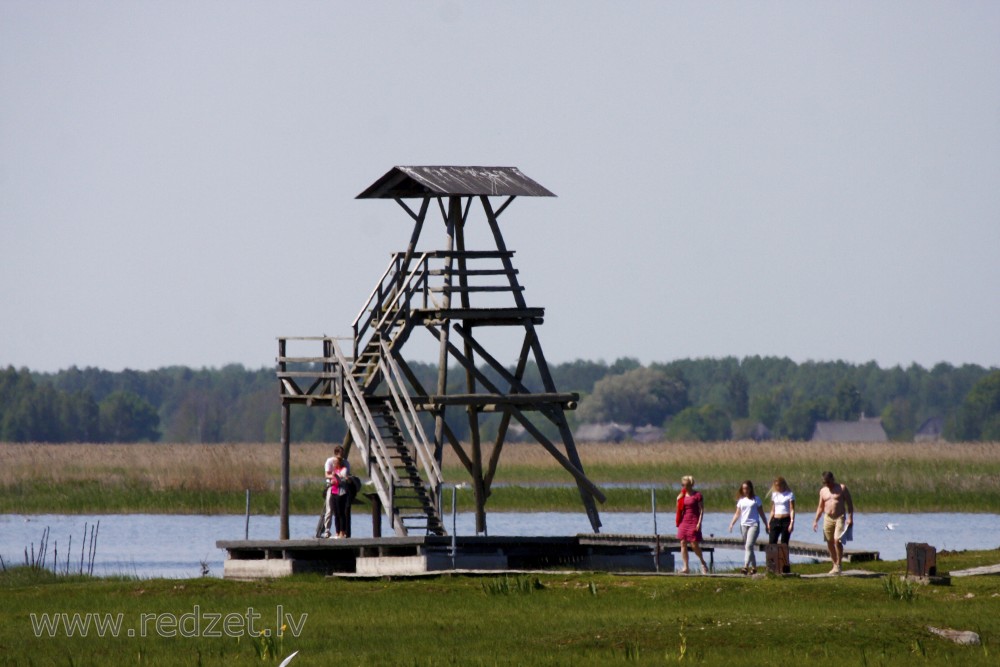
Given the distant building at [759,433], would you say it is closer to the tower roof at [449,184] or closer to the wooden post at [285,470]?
the tower roof at [449,184]

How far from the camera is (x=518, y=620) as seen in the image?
27.4 m

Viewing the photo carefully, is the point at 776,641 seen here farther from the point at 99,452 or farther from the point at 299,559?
the point at 99,452

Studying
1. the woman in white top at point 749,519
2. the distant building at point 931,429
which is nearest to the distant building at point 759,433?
the distant building at point 931,429

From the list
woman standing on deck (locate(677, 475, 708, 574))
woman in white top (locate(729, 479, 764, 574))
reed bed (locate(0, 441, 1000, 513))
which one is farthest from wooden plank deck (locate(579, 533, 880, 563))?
reed bed (locate(0, 441, 1000, 513))

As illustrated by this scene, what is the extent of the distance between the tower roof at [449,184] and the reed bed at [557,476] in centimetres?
2239

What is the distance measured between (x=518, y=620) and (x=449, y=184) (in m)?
13.0

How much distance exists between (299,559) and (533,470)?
154 ft

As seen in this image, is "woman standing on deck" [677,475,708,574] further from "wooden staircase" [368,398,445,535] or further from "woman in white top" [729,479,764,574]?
"wooden staircase" [368,398,445,535]

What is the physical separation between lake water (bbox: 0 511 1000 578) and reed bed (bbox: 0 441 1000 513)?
36.7 inches

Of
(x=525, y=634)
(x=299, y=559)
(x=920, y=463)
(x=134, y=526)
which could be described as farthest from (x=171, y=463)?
(x=525, y=634)

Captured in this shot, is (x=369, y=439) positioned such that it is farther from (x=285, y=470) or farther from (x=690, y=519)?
(x=690, y=519)

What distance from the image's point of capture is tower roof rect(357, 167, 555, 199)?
37.9 m

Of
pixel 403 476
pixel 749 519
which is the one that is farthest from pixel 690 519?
pixel 403 476

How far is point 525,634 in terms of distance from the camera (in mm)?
25797
